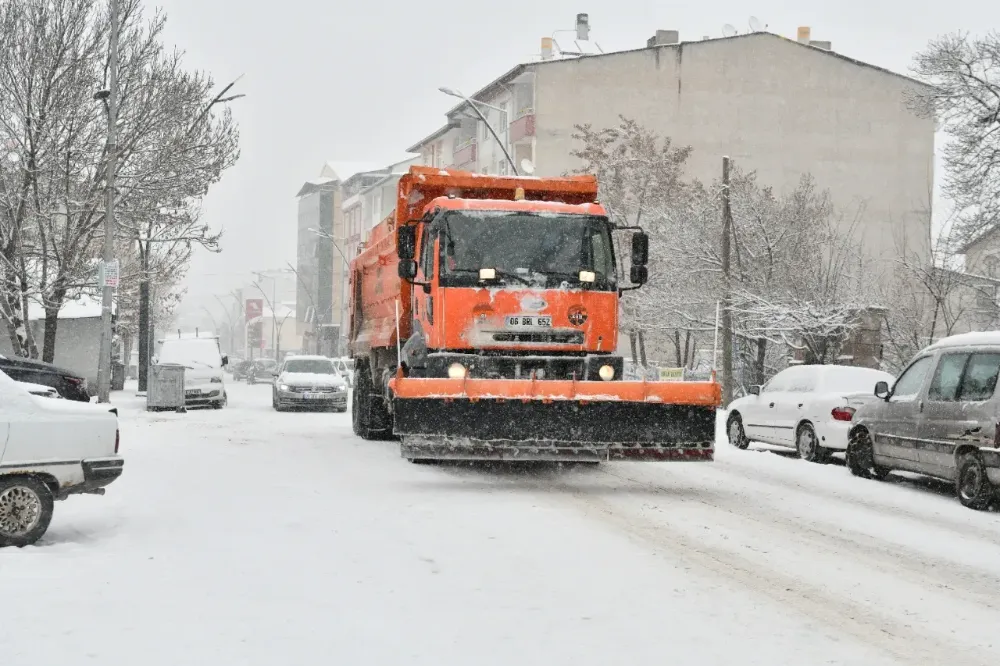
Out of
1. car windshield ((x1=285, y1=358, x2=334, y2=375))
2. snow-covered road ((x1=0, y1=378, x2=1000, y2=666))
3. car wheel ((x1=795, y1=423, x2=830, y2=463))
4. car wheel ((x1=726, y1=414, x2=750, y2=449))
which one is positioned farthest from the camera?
car windshield ((x1=285, y1=358, x2=334, y2=375))

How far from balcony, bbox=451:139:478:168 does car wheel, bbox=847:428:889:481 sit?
52.5 metres

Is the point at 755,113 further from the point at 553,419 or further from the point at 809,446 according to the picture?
the point at 553,419

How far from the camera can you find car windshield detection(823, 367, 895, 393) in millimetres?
17516

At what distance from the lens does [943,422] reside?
13047 millimetres

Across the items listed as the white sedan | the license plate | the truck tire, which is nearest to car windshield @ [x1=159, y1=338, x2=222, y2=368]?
the truck tire

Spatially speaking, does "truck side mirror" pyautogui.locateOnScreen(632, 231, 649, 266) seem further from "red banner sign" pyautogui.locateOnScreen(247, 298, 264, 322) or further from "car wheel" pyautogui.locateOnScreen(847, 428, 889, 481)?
"red banner sign" pyautogui.locateOnScreen(247, 298, 264, 322)

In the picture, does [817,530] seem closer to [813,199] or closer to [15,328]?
[15,328]

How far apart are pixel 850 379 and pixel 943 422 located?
4.69 metres

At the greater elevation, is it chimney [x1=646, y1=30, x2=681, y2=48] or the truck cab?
chimney [x1=646, y1=30, x2=681, y2=48]

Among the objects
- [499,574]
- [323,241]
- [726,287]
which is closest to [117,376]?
[726,287]

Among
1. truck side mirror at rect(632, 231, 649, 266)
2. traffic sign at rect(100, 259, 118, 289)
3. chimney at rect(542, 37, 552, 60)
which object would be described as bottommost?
truck side mirror at rect(632, 231, 649, 266)

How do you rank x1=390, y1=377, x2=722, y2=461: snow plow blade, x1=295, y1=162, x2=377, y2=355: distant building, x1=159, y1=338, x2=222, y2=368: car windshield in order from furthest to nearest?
x1=295, y1=162, x2=377, y2=355: distant building, x1=159, y1=338, x2=222, y2=368: car windshield, x1=390, y1=377, x2=722, y2=461: snow plow blade

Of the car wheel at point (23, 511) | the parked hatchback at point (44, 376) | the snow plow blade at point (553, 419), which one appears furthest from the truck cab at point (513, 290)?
the parked hatchback at point (44, 376)

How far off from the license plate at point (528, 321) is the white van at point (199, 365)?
770 inches
